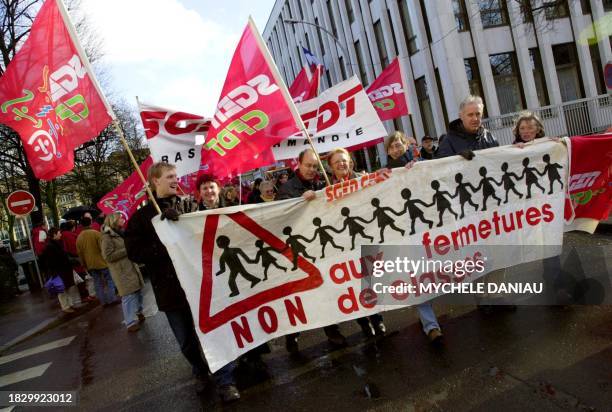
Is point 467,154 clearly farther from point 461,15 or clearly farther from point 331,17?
point 331,17

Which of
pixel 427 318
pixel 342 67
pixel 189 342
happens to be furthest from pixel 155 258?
pixel 342 67

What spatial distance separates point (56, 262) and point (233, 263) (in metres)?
7.25

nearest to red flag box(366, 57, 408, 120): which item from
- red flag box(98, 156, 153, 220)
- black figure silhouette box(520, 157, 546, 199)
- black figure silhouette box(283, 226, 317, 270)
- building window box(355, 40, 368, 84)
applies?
red flag box(98, 156, 153, 220)

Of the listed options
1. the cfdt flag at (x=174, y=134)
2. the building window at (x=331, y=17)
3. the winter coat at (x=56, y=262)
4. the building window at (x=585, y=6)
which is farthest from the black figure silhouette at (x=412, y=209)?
the building window at (x=331, y=17)

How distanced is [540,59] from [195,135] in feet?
63.3

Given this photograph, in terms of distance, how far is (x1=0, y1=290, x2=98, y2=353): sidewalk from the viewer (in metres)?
8.45

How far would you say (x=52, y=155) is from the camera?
4449 mm

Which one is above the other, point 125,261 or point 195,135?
point 195,135

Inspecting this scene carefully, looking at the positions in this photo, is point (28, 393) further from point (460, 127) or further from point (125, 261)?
point (460, 127)

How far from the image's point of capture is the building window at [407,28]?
21581 mm

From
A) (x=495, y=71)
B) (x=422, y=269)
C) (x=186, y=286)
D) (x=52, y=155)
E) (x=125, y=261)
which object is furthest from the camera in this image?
(x=495, y=71)

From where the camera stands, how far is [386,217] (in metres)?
4.16

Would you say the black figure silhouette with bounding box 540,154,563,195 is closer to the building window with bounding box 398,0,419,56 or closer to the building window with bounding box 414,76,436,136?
the building window with bounding box 414,76,436,136

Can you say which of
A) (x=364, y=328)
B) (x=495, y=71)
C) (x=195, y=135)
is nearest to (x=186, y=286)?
(x=364, y=328)
